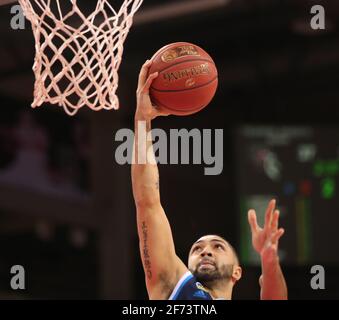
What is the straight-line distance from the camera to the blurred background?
29.6ft

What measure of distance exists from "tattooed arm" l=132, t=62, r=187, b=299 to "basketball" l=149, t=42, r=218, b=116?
0.29 meters

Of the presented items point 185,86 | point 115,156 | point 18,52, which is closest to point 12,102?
point 18,52

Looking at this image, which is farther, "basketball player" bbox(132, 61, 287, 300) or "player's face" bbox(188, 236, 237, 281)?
"player's face" bbox(188, 236, 237, 281)

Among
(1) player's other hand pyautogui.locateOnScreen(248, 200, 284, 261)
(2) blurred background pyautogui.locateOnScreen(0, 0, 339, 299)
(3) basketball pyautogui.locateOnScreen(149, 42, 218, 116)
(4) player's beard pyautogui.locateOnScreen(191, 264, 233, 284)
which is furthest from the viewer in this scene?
(2) blurred background pyautogui.locateOnScreen(0, 0, 339, 299)

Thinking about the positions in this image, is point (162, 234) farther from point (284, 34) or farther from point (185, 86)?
point (284, 34)

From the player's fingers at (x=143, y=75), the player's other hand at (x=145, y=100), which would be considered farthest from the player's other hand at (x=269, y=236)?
the player's fingers at (x=143, y=75)

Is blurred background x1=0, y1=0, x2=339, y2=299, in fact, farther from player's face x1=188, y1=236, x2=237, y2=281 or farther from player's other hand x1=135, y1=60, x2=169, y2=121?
player's face x1=188, y1=236, x2=237, y2=281

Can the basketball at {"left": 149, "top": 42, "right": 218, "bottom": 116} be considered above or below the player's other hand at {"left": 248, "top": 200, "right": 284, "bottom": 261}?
above

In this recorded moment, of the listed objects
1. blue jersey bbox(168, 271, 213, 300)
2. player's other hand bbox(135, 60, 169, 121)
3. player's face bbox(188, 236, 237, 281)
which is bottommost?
blue jersey bbox(168, 271, 213, 300)

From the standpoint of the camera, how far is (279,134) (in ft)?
30.3

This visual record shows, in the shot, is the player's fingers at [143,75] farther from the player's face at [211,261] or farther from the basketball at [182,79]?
the player's face at [211,261]

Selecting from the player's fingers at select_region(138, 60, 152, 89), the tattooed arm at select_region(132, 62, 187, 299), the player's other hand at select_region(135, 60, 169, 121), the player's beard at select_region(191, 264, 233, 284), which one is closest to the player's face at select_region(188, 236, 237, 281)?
the player's beard at select_region(191, 264, 233, 284)

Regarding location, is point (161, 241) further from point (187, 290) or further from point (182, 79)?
point (182, 79)

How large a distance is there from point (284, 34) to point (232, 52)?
683 millimetres
